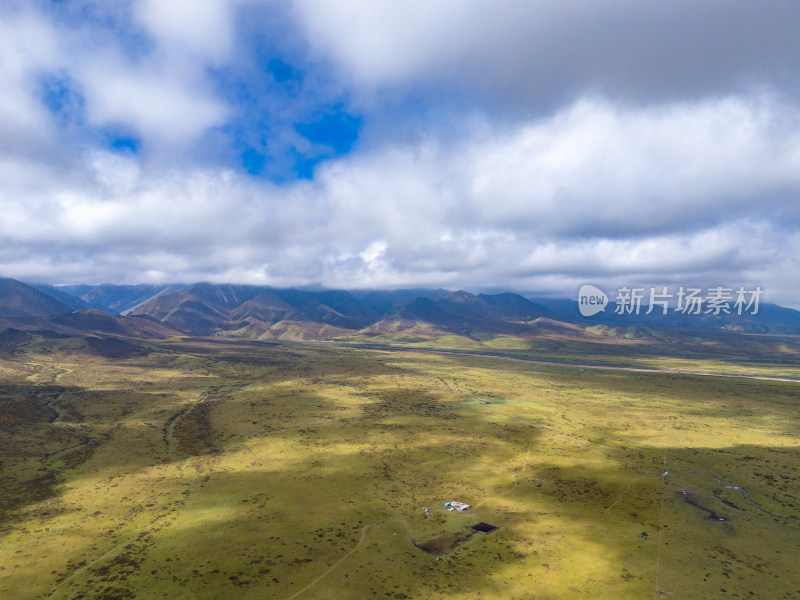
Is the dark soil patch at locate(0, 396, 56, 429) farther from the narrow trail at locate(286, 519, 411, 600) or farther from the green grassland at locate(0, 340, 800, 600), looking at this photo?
the narrow trail at locate(286, 519, 411, 600)

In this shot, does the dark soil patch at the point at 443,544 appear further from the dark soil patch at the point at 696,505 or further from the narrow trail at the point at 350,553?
the dark soil patch at the point at 696,505

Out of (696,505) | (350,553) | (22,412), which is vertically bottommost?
(22,412)

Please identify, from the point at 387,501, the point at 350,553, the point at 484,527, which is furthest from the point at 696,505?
the point at 350,553

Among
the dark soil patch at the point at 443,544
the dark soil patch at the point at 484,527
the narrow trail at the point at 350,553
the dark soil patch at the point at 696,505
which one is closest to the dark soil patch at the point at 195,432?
the narrow trail at the point at 350,553

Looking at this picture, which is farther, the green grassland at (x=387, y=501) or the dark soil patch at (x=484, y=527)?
the dark soil patch at (x=484, y=527)

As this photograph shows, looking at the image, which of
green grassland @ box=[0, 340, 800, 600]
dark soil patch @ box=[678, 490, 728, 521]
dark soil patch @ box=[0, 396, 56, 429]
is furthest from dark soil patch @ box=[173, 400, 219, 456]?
dark soil patch @ box=[678, 490, 728, 521]

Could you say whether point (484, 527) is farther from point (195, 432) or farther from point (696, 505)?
point (195, 432)

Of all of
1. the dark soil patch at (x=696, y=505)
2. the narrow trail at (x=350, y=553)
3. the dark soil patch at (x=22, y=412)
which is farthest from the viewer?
the dark soil patch at (x=22, y=412)

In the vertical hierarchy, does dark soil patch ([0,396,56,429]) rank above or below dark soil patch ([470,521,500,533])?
below

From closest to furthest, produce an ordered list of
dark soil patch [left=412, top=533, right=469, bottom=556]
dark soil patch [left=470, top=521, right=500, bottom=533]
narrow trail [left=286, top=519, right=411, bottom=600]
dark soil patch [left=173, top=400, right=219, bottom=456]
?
1. narrow trail [left=286, top=519, right=411, bottom=600]
2. dark soil patch [left=412, top=533, right=469, bottom=556]
3. dark soil patch [left=470, top=521, right=500, bottom=533]
4. dark soil patch [left=173, top=400, right=219, bottom=456]

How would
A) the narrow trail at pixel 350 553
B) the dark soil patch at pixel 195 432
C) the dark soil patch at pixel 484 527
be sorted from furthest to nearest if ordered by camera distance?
the dark soil patch at pixel 195 432, the dark soil patch at pixel 484 527, the narrow trail at pixel 350 553
